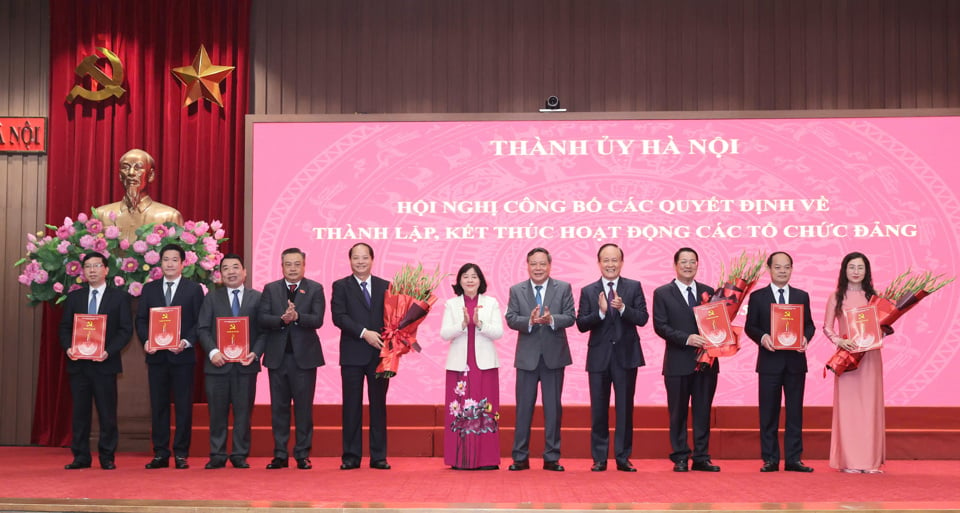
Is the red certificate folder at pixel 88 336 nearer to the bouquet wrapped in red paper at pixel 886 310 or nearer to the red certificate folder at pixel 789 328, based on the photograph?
the red certificate folder at pixel 789 328

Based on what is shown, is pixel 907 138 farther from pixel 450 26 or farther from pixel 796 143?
pixel 450 26

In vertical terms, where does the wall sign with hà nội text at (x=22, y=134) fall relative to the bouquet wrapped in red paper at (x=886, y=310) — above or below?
above

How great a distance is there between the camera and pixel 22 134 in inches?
291

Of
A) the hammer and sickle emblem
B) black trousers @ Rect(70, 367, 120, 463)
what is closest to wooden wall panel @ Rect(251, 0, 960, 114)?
the hammer and sickle emblem

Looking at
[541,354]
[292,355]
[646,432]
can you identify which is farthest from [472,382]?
[646,432]

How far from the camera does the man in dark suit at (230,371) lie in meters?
5.66

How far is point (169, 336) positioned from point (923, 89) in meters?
5.54

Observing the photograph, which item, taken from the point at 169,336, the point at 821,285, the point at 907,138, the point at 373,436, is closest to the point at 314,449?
the point at 373,436

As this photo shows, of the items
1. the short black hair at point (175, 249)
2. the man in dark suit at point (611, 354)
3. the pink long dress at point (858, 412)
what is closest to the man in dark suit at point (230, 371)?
the short black hair at point (175, 249)

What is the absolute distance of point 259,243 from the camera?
6.98m

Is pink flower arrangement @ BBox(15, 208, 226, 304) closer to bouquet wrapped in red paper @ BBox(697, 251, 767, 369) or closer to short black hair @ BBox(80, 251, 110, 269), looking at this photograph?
short black hair @ BBox(80, 251, 110, 269)

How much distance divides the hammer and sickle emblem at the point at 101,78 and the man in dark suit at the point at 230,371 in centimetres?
235

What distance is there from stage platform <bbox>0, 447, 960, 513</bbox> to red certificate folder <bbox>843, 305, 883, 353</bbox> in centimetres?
72

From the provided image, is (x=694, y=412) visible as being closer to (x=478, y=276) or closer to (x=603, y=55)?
(x=478, y=276)
